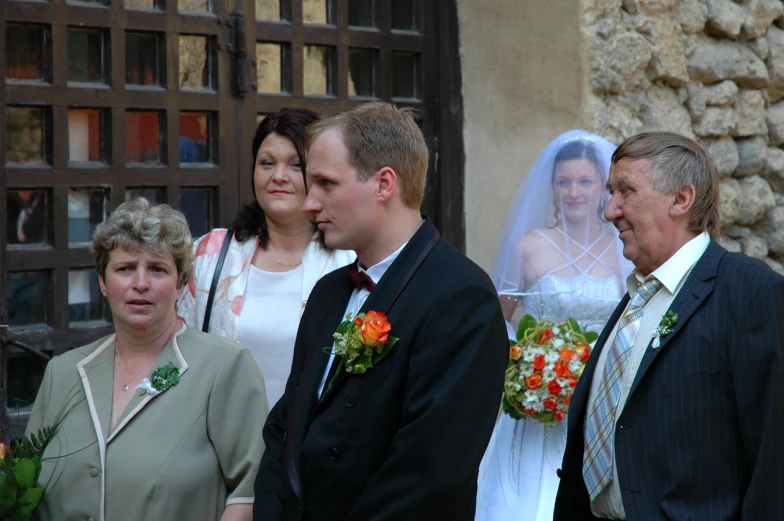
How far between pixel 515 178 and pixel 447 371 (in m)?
2.90

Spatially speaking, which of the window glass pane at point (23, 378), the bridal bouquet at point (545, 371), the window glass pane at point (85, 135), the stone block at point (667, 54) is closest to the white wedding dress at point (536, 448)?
the bridal bouquet at point (545, 371)

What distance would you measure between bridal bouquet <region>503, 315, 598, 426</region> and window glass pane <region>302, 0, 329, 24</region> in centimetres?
168

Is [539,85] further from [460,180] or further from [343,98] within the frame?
[343,98]

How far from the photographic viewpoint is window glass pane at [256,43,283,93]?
4.50 meters

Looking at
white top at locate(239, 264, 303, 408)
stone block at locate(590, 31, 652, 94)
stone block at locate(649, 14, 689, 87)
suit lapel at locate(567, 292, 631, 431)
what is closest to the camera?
suit lapel at locate(567, 292, 631, 431)

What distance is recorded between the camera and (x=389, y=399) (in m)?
2.41

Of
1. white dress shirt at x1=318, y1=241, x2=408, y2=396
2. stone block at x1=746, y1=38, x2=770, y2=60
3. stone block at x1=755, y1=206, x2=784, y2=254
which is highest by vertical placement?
stone block at x1=746, y1=38, x2=770, y2=60

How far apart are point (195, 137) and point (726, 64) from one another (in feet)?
9.35

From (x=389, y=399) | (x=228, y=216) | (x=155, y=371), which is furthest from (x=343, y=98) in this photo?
(x=389, y=399)

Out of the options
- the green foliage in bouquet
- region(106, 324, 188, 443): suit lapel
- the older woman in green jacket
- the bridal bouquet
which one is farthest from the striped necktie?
the green foliage in bouquet

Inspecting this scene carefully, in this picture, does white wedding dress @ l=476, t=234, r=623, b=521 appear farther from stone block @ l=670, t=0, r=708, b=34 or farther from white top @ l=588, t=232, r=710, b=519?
stone block @ l=670, t=0, r=708, b=34

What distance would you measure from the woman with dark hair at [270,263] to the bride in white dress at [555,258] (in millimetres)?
1099

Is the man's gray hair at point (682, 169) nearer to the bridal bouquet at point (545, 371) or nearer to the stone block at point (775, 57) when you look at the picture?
the bridal bouquet at point (545, 371)

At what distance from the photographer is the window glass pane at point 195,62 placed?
13.9 feet
